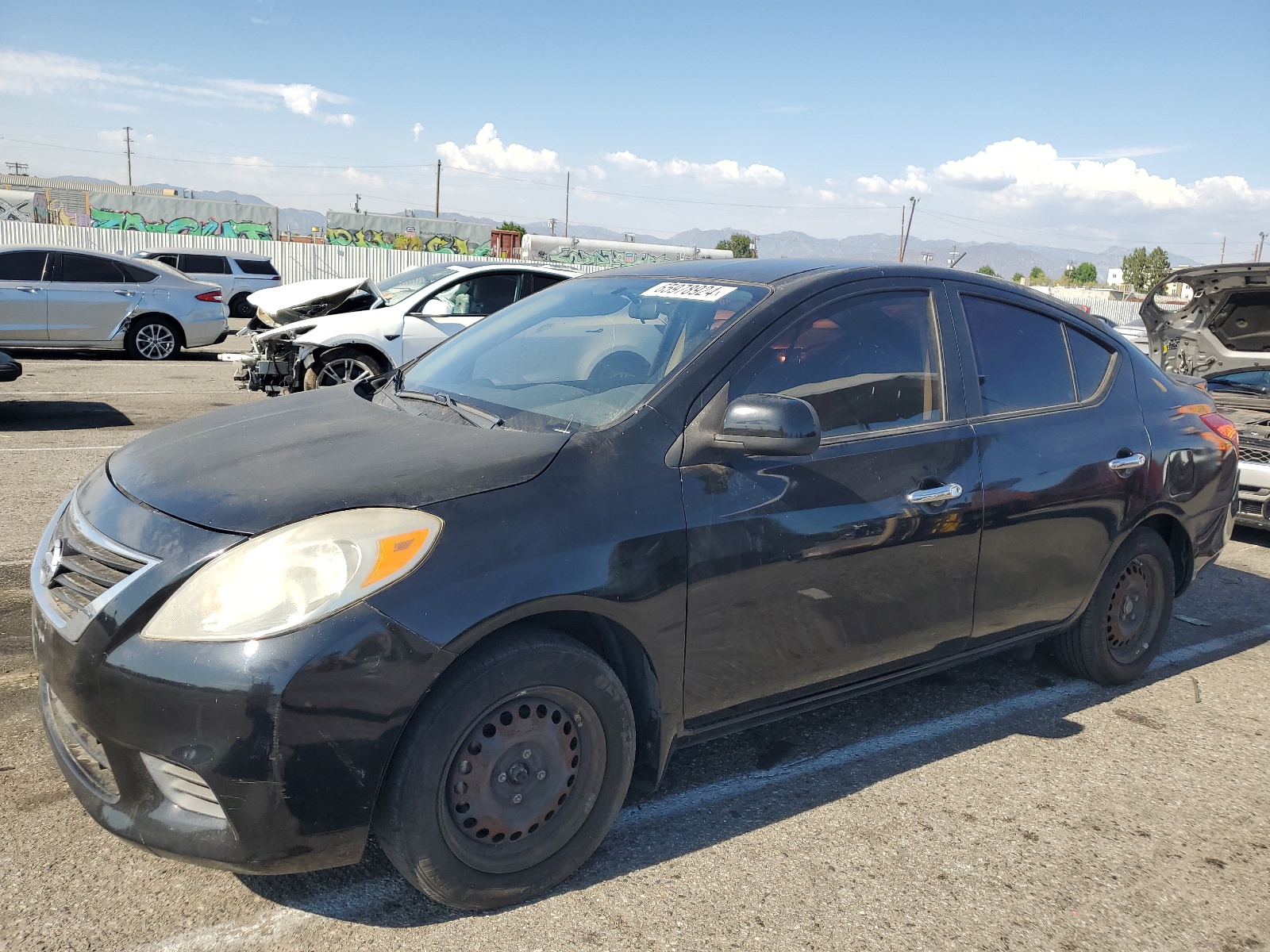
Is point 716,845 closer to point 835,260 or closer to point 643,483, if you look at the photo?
point 643,483

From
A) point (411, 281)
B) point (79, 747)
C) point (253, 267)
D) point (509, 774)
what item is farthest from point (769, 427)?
point (253, 267)

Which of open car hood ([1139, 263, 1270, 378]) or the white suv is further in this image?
the white suv

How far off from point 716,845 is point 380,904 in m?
0.99

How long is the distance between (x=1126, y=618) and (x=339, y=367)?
7796mm

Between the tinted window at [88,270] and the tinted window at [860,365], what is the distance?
546 inches

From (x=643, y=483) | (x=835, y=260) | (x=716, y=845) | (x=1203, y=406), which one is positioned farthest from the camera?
(x=1203, y=406)

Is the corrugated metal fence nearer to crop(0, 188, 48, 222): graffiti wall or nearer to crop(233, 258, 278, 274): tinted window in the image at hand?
crop(0, 188, 48, 222): graffiti wall

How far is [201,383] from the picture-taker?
1320 centimetres

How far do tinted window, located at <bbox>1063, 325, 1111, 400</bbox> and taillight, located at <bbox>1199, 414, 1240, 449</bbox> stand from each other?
72 centimetres

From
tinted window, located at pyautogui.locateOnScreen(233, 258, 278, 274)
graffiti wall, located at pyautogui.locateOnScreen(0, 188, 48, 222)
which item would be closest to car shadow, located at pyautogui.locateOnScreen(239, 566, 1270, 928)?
tinted window, located at pyautogui.locateOnScreen(233, 258, 278, 274)

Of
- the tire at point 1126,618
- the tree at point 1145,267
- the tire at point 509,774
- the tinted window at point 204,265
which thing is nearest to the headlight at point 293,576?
the tire at point 509,774

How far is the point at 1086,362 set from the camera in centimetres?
418

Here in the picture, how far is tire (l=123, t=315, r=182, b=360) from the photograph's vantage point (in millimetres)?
15070

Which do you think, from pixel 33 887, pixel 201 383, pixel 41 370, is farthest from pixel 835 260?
pixel 41 370
